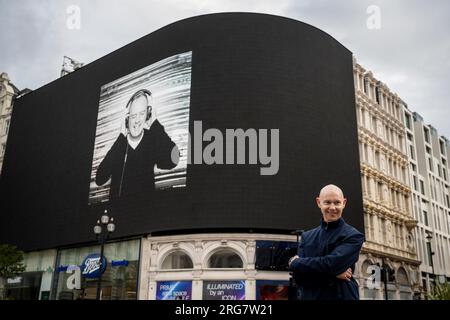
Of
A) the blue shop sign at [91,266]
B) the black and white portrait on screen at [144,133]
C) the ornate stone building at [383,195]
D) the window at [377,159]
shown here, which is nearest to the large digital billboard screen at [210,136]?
the black and white portrait on screen at [144,133]

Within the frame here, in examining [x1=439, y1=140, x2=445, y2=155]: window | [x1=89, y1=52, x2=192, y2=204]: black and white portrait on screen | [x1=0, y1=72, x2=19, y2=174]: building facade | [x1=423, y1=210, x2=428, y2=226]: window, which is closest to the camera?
[x1=89, y1=52, x2=192, y2=204]: black and white portrait on screen

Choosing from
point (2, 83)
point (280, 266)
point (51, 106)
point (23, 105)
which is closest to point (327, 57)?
point (280, 266)

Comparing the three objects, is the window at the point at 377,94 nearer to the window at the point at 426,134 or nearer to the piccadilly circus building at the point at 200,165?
the piccadilly circus building at the point at 200,165

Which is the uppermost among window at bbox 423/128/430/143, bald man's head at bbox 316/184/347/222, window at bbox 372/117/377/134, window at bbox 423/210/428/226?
window at bbox 423/128/430/143

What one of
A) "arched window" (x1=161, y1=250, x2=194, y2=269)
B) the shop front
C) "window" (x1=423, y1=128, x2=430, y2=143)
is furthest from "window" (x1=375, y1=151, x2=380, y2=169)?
the shop front

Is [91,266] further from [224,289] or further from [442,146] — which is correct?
[442,146]

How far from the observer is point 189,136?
37031 mm

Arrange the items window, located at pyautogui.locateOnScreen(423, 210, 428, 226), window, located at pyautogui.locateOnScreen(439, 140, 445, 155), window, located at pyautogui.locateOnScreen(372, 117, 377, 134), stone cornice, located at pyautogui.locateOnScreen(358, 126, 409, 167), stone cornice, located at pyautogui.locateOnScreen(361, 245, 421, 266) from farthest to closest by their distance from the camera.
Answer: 1. window, located at pyautogui.locateOnScreen(439, 140, 445, 155)
2. window, located at pyautogui.locateOnScreen(423, 210, 428, 226)
3. window, located at pyautogui.locateOnScreen(372, 117, 377, 134)
4. stone cornice, located at pyautogui.locateOnScreen(358, 126, 409, 167)
5. stone cornice, located at pyautogui.locateOnScreen(361, 245, 421, 266)

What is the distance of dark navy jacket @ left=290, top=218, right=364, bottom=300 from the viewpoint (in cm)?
414

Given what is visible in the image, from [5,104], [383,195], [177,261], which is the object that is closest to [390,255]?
[383,195]

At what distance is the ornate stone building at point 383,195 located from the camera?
42500 millimetres

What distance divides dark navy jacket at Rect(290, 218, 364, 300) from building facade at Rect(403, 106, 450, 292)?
5179 centimetres

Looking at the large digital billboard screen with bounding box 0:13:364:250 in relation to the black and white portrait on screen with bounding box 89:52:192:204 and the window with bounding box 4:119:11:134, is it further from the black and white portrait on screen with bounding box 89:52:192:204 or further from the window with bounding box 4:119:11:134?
the window with bounding box 4:119:11:134

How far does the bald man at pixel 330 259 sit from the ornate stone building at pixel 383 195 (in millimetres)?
38152
